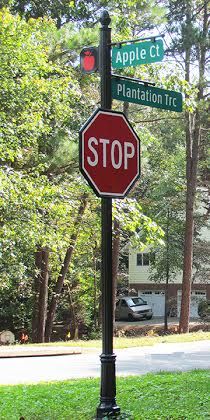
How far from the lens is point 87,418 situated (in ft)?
20.4

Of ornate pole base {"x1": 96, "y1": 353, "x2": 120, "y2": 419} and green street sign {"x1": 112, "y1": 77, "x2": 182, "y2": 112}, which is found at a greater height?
green street sign {"x1": 112, "y1": 77, "x2": 182, "y2": 112}

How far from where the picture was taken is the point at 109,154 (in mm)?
5996

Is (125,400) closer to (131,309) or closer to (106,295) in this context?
(106,295)

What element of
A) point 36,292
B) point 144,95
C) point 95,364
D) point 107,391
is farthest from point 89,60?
point 36,292

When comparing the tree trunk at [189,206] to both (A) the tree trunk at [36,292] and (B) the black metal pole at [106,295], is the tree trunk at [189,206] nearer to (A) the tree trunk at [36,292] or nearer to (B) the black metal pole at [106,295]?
(A) the tree trunk at [36,292]

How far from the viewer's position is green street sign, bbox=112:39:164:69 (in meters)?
6.43

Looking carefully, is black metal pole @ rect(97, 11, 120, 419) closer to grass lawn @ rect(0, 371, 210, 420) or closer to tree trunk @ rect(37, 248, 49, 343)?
grass lawn @ rect(0, 371, 210, 420)

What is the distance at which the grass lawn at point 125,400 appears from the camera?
6.33 meters

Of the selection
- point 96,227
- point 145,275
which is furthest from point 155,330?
point 145,275

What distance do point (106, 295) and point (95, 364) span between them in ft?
31.6

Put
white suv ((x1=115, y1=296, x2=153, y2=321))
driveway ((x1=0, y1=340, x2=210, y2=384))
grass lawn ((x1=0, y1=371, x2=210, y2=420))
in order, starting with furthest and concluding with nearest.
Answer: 1. white suv ((x1=115, y1=296, x2=153, y2=321))
2. driveway ((x1=0, y1=340, x2=210, y2=384))
3. grass lawn ((x1=0, y1=371, x2=210, y2=420))

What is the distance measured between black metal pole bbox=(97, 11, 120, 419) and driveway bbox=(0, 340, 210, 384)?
628cm

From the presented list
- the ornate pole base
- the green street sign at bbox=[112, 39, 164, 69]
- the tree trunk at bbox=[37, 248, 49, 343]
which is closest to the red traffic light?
the green street sign at bbox=[112, 39, 164, 69]

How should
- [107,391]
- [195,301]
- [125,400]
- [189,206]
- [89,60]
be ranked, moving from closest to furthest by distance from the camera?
[107,391] → [89,60] → [125,400] → [189,206] → [195,301]
